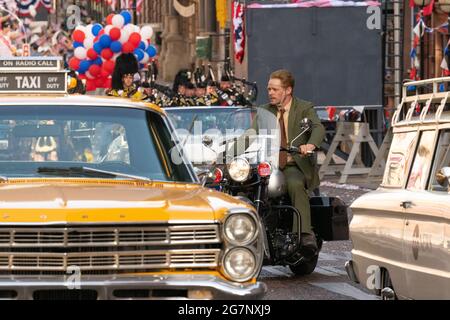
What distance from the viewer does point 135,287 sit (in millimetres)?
8078

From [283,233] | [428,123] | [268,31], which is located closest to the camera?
[428,123]

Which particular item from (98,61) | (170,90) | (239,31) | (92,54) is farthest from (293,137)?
→ (239,31)

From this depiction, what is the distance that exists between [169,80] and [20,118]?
265 feet

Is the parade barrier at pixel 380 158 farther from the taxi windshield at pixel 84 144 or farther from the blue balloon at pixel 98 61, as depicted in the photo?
the taxi windshield at pixel 84 144

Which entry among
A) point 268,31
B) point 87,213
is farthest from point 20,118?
point 268,31

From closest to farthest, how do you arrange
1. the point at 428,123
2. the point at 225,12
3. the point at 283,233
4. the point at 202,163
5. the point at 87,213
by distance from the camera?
the point at 87,213
the point at 428,123
the point at 283,233
the point at 202,163
the point at 225,12

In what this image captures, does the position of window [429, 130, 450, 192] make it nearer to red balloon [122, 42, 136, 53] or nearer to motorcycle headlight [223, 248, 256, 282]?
motorcycle headlight [223, 248, 256, 282]

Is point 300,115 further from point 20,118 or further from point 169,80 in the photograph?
point 169,80

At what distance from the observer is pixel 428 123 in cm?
1017

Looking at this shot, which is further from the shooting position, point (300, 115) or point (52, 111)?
point (300, 115)

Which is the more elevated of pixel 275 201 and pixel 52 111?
pixel 52 111

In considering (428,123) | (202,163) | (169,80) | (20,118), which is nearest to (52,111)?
(20,118)

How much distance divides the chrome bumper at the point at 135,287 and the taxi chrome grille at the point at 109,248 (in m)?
0.06

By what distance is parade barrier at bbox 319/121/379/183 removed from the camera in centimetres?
3147
